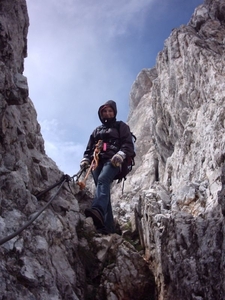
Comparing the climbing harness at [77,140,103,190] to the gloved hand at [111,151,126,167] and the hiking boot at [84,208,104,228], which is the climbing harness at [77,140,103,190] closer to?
the gloved hand at [111,151,126,167]

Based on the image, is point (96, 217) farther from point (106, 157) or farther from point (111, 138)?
point (111, 138)

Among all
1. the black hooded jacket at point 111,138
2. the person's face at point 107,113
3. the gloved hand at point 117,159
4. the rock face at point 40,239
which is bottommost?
the rock face at point 40,239

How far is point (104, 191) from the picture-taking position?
306 inches

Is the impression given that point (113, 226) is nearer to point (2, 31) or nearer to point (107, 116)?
point (107, 116)

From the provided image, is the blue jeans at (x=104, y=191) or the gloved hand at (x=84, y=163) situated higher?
the gloved hand at (x=84, y=163)

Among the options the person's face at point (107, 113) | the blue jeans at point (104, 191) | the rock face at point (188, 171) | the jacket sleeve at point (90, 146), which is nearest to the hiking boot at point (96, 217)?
the blue jeans at point (104, 191)

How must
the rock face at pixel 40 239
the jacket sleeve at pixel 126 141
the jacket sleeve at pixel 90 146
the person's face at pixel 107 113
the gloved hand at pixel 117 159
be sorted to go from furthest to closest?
the jacket sleeve at pixel 90 146, the person's face at pixel 107 113, the jacket sleeve at pixel 126 141, the gloved hand at pixel 117 159, the rock face at pixel 40 239

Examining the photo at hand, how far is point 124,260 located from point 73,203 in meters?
1.91

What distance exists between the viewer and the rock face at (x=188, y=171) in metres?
5.80

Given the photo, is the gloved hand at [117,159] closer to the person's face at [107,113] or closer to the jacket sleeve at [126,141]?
the jacket sleeve at [126,141]

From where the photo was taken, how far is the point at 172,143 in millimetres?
20922

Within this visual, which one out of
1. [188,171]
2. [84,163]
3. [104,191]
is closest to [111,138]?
[84,163]

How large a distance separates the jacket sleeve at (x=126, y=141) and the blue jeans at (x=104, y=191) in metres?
0.54

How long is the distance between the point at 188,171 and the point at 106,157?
679 centimetres
